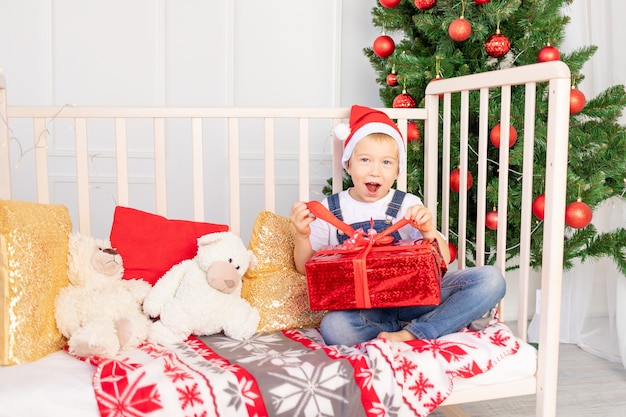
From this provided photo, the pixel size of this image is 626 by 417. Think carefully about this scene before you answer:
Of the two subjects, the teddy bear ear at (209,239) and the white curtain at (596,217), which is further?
the white curtain at (596,217)

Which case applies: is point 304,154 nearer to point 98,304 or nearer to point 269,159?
point 269,159

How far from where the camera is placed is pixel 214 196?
8.21 ft

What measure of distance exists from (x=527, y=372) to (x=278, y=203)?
1410 millimetres

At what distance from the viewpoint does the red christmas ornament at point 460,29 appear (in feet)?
5.92

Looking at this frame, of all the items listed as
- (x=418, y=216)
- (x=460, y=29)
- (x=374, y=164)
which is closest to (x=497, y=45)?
(x=460, y=29)

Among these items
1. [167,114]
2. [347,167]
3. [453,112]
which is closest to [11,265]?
[167,114]

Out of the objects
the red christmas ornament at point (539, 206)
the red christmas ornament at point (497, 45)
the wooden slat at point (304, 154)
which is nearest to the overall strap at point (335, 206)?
the wooden slat at point (304, 154)

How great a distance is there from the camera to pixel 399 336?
1331mm

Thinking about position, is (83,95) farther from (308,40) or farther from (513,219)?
(513,219)

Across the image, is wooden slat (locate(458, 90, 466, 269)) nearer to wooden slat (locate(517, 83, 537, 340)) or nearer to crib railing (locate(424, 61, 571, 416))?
crib railing (locate(424, 61, 571, 416))

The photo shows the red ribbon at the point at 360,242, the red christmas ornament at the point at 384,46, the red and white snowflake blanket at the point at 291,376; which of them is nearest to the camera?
the red and white snowflake blanket at the point at 291,376

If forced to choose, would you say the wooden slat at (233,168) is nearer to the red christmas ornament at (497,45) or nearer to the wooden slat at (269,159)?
the wooden slat at (269,159)

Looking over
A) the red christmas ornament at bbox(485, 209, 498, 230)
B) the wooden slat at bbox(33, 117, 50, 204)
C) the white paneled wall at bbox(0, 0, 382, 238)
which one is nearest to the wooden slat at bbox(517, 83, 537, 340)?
the red christmas ornament at bbox(485, 209, 498, 230)

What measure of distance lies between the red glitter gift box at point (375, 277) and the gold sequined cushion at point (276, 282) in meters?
0.13
